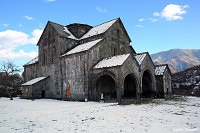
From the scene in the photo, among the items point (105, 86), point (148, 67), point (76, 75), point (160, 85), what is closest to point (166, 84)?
point (160, 85)

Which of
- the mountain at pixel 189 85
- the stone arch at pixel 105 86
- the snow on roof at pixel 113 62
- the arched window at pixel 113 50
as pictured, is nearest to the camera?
the snow on roof at pixel 113 62

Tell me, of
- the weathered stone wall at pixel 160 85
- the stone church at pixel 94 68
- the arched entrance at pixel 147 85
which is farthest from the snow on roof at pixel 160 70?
the arched entrance at pixel 147 85

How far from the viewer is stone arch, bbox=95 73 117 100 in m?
21.9

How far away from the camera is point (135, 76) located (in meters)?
20.6

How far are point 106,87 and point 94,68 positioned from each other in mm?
3917

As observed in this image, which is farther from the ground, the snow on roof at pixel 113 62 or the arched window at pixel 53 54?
the arched window at pixel 53 54

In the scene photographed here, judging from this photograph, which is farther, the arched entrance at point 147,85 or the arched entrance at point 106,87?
the arched entrance at point 147,85

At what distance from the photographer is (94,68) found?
A: 69.3ft

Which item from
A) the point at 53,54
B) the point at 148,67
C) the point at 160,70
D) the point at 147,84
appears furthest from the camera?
the point at 53,54

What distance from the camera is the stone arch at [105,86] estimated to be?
21.9 metres

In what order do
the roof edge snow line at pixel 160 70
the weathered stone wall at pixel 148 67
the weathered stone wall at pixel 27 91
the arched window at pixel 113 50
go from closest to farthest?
the weathered stone wall at pixel 148 67 → the arched window at pixel 113 50 → the roof edge snow line at pixel 160 70 → the weathered stone wall at pixel 27 91

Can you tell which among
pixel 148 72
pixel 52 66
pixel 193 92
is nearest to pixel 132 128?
pixel 148 72

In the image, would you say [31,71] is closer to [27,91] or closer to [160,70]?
[27,91]

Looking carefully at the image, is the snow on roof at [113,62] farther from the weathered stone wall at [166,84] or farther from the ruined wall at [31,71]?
the ruined wall at [31,71]
